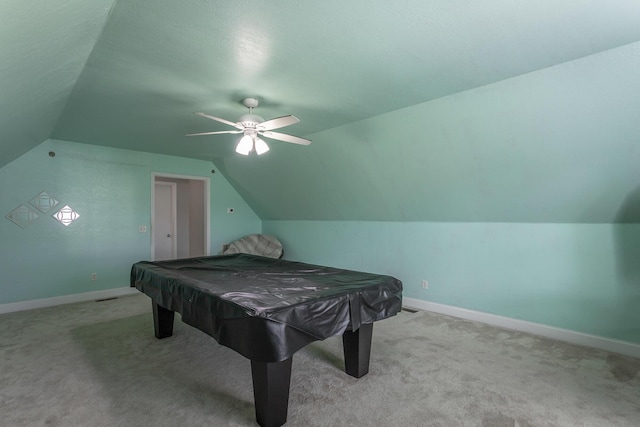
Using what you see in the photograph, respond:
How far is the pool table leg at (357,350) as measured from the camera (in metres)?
2.27

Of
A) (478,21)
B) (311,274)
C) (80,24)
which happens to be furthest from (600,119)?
(80,24)

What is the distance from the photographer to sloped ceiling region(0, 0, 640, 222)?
169 cm

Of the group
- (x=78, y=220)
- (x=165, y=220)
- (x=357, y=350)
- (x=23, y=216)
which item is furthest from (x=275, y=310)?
(x=165, y=220)

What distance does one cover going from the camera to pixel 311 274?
272 centimetres

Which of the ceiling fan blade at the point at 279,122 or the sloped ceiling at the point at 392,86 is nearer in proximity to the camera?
the sloped ceiling at the point at 392,86

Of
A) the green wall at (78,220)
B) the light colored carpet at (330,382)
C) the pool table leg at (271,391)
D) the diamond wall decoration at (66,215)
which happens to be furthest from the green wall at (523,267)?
the diamond wall decoration at (66,215)

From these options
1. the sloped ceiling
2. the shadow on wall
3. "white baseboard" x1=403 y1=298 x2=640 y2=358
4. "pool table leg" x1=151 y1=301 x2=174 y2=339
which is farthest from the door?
the shadow on wall

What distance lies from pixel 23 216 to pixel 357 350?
461 cm

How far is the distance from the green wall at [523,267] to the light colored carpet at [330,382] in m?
0.32

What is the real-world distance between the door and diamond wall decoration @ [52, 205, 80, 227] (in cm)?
220

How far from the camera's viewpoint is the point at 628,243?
275 cm

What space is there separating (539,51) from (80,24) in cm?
275

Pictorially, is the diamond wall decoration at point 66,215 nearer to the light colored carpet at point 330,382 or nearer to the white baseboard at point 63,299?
the white baseboard at point 63,299

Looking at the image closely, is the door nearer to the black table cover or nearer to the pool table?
the black table cover
